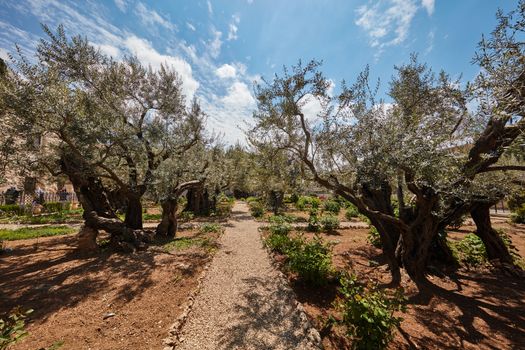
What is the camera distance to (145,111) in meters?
11.2

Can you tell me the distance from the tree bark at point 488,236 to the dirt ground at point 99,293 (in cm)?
969

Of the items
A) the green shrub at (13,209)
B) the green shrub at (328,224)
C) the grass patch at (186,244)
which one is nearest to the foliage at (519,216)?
the green shrub at (328,224)

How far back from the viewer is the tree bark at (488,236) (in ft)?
25.4

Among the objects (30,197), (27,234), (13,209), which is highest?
(30,197)

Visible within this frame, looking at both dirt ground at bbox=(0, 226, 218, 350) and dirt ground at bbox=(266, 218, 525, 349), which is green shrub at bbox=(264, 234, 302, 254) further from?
dirt ground at bbox=(0, 226, 218, 350)

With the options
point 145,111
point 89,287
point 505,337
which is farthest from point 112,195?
point 505,337

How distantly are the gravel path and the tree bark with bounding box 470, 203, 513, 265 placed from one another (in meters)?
7.27

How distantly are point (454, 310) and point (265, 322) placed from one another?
4154mm

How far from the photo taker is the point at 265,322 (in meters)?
4.62

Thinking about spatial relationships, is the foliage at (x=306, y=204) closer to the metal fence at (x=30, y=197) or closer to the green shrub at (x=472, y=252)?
the green shrub at (x=472, y=252)

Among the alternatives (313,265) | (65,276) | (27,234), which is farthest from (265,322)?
(27,234)

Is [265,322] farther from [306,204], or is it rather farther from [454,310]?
[306,204]

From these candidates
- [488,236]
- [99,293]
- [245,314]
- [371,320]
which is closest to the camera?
[371,320]

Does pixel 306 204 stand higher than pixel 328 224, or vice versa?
pixel 306 204
